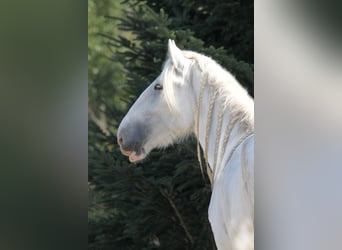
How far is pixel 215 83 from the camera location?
2143 millimetres

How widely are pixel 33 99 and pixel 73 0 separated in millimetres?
245

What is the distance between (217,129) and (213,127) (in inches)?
1.6

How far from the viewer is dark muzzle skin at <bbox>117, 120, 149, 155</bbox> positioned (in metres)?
2.34

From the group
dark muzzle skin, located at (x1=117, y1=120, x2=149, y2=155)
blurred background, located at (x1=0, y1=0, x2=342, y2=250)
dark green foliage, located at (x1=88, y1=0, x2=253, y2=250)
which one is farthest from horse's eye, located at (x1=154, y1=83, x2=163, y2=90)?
dark green foliage, located at (x1=88, y1=0, x2=253, y2=250)

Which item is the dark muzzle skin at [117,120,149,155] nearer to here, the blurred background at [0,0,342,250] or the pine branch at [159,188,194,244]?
the blurred background at [0,0,342,250]

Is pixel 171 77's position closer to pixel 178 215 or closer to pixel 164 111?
pixel 164 111

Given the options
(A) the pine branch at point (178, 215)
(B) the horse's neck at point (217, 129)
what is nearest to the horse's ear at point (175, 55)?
(B) the horse's neck at point (217, 129)

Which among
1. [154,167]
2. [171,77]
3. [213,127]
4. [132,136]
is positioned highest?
[171,77]

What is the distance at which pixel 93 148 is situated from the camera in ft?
11.0

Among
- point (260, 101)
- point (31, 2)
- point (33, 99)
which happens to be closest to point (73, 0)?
point (31, 2)

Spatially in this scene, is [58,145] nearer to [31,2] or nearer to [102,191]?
[31,2]

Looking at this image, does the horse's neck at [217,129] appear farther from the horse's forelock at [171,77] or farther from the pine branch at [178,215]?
the pine branch at [178,215]

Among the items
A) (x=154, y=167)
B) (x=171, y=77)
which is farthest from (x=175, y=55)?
(x=154, y=167)

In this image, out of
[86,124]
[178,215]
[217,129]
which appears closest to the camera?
[86,124]
